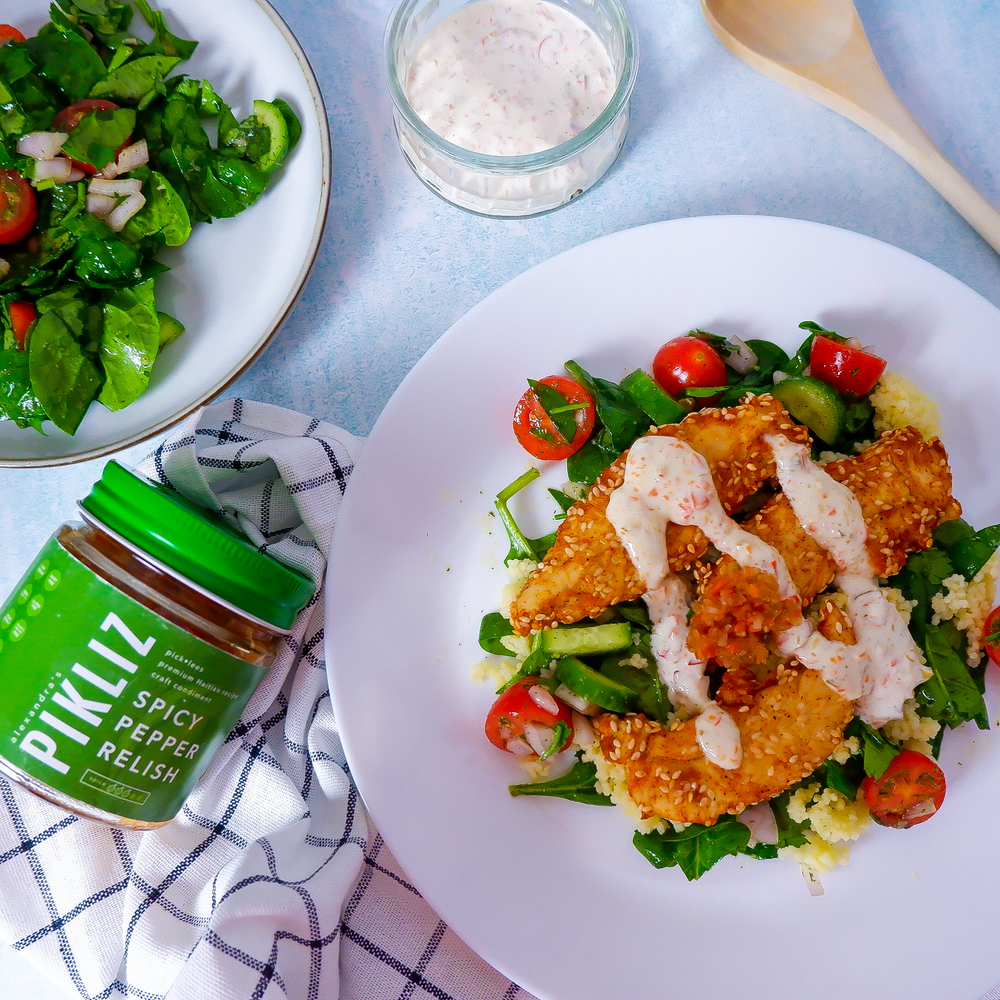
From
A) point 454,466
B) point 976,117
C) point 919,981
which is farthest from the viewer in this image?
point 976,117

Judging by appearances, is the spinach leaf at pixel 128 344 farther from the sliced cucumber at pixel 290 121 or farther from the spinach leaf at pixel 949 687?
the spinach leaf at pixel 949 687

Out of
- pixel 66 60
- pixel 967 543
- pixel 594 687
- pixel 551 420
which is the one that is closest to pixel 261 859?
pixel 594 687

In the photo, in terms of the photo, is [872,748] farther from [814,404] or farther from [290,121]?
[290,121]

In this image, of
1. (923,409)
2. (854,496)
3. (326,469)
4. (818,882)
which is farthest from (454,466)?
(818,882)

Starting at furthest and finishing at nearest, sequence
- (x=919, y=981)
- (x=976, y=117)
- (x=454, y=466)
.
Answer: (x=976, y=117) < (x=454, y=466) < (x=919, y=981)

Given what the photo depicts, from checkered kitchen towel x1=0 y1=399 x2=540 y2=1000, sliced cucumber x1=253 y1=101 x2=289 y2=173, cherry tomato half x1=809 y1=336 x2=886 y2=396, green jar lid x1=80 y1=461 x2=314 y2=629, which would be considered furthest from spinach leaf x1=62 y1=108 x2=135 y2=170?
cherry tomato half x1=809 y1=336 x2=886 y2=396

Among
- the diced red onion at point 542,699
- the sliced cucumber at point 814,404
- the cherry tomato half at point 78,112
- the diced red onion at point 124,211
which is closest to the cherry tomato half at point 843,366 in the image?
the sliced cucumber at point 814,404

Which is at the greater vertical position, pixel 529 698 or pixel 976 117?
pixel 976 117

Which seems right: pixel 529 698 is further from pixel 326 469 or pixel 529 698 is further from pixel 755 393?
pixel 755 393
